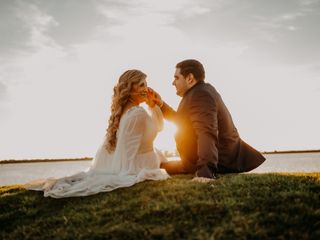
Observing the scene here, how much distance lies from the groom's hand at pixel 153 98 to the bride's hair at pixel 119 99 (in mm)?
896

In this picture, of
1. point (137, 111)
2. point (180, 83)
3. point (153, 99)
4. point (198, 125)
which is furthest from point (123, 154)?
point (180, 83)

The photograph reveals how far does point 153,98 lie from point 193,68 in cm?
168

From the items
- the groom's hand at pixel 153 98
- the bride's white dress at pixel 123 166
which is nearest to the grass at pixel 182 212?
the bride's white dress at pixel 123 166

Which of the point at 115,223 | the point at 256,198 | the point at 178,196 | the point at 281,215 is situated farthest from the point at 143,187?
the point at 281,215

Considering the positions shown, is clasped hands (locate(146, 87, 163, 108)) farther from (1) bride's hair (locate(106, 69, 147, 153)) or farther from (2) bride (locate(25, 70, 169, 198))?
(1) bride's hair (locate(106, 69, 147, 153))

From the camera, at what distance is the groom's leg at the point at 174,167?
10.0 m

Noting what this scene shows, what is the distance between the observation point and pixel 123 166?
888 centimetres

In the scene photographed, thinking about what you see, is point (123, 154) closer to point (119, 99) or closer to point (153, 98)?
point (119, 99)

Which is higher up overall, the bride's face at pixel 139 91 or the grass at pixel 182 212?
the bride's face at pixel 139 91

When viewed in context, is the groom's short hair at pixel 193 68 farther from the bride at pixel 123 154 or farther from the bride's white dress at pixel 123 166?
the bride's white dress at pixel 123 166

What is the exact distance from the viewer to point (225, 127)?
934cm

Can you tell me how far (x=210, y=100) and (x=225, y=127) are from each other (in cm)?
105

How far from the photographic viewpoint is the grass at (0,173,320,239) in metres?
5.52

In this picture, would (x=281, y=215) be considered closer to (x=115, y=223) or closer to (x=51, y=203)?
(x=115, y=223)
